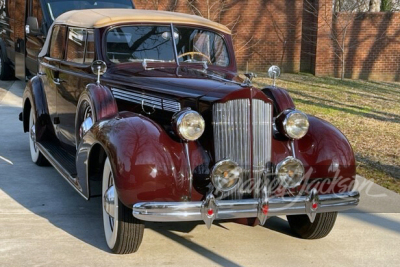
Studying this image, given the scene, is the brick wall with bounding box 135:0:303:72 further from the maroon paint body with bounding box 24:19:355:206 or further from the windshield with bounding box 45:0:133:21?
the maroon paint body with bounding box 24:19:355:206

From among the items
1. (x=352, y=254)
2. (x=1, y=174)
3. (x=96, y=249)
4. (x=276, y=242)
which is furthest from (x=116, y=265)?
(x=1, y=174)

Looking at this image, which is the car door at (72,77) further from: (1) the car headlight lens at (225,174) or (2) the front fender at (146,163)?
(1) the car headlight lens at (225,174)

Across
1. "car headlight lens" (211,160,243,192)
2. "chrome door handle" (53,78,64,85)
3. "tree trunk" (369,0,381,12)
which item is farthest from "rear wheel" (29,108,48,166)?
"tree trunk" (369,0,381,12)

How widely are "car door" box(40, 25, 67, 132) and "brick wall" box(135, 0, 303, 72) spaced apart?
1162 centimetres

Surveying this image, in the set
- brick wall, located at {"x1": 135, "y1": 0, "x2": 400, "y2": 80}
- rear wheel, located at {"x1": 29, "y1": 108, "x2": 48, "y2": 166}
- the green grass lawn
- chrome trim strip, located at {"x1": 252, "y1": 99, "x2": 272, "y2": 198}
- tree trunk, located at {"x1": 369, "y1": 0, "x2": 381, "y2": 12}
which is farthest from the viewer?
tree trunk, located at {"x1": 369, "y1": 0, "x2": 381, "y2": 12}

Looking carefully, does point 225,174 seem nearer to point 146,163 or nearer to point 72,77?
point 146,163

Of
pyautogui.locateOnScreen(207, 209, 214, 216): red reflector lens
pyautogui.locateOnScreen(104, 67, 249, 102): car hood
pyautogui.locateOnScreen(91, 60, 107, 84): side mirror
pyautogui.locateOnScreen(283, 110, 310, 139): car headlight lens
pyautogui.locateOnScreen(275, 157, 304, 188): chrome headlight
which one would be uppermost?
pyautogui.locateOnScreen(91, 60, 107, 84): side mirror

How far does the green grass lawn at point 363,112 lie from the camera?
813 centimetres

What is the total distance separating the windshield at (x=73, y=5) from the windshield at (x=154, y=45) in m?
5.42

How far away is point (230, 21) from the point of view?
754 inches

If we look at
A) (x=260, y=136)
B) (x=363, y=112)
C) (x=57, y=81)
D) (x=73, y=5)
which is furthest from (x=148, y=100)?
(x=363, y=112)

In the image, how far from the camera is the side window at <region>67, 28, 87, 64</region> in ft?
21.2

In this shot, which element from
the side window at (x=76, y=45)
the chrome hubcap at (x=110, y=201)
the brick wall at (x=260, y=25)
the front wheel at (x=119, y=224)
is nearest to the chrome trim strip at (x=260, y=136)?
the front wheel at (x=119, y=224)

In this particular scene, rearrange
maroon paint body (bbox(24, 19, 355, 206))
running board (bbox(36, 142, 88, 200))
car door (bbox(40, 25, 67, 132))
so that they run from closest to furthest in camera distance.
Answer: maroon paint body (bbox(24, 19, 355, 206)), running board (bbox(36, 142, 88, 200)), car door (bbox(40, 25, 67, 132))
